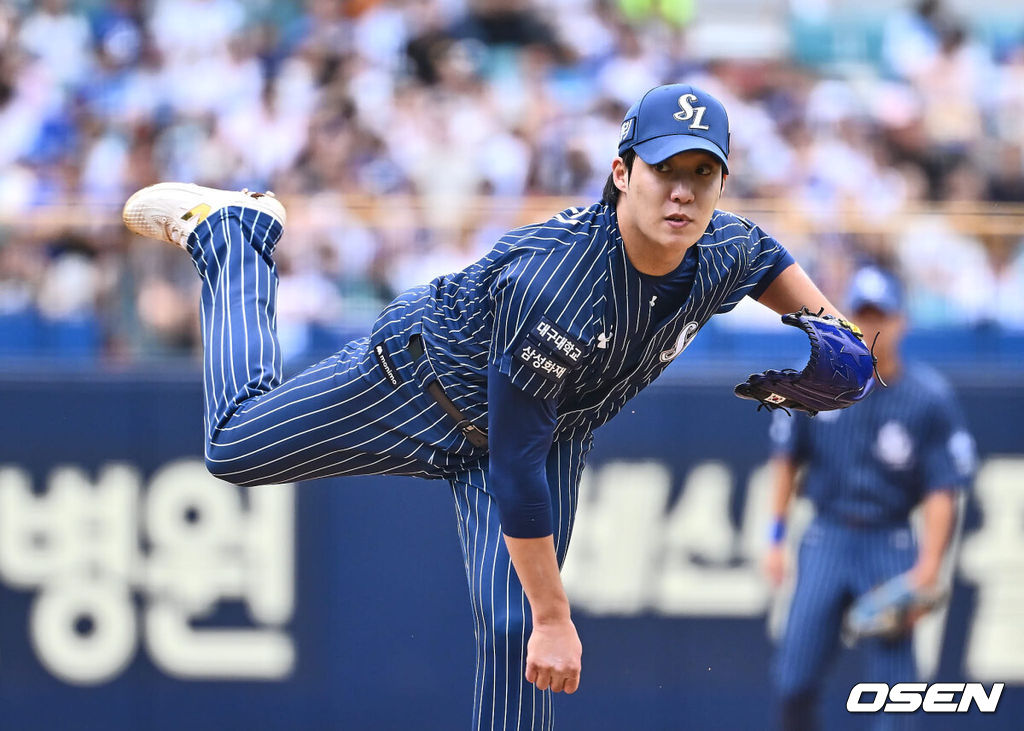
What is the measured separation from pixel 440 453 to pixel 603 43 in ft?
23.7

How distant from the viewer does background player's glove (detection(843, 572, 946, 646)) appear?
7.13 metres

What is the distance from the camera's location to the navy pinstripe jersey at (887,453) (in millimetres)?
7285

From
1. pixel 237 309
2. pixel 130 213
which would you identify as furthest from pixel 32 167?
pixel 237 309

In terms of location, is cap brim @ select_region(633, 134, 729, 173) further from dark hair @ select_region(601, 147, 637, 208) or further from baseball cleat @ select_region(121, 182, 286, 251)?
baseball cleat @ select_region(121, 182, 286, 251)

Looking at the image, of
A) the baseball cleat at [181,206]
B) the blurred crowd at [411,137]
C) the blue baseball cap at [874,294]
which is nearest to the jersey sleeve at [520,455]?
the baseball cleat at [181,206]

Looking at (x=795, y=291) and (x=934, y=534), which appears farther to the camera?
(x=934, y=534)

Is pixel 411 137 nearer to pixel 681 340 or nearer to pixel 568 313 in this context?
pixel 681 340

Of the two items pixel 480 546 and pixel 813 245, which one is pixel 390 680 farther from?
pixel 480 546

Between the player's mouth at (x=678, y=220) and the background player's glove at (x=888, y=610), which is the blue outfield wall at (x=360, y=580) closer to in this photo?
the background player's glove at (x=888, y=610)

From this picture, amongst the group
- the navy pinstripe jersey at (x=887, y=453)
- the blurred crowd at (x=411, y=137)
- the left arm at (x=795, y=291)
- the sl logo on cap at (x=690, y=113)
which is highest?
the blurred crowd at (x=411, y=137)

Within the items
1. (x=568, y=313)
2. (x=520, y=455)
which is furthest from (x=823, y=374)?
(x=520, y=455)

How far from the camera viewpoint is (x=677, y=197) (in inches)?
156

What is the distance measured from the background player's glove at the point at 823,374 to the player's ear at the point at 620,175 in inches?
29.8

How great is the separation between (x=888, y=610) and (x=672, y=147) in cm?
397
